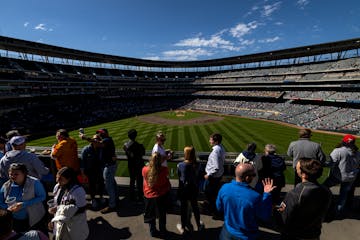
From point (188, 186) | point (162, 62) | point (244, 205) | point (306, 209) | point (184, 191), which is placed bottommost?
point (184, 191)

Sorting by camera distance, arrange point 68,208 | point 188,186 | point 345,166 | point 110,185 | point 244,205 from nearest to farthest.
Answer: point 244,205 → point 68,208 → point 188,186 → point 345,166 → point 110,185

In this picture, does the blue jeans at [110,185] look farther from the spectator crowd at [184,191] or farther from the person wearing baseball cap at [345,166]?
the person wearing baseball cap at [345,166]

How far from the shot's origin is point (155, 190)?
4746 mm

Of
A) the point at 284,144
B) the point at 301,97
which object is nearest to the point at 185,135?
the point at 284,144

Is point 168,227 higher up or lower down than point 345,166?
lower down

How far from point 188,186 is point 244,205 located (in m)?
2.10

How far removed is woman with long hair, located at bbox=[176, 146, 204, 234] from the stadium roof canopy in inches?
2498

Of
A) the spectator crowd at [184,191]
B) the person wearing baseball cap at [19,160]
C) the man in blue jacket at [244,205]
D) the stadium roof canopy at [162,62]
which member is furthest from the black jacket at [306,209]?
the stadium roof canopy at [162,62]

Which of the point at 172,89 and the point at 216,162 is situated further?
the point at 172,89

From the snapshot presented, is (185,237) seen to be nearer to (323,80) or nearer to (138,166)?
(138,166)

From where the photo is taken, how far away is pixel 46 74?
182 ft

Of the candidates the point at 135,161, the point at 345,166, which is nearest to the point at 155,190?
the point at 135,161

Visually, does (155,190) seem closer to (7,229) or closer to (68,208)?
(68,208)

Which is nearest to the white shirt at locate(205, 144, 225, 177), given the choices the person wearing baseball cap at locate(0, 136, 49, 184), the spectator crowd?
the spectator crowd
